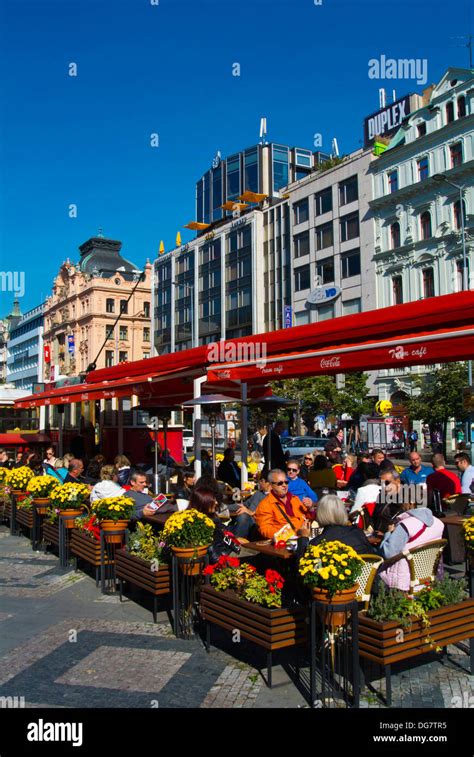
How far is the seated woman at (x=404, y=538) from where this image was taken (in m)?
5.37

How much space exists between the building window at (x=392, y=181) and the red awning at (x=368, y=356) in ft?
124

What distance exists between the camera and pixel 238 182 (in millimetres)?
75438

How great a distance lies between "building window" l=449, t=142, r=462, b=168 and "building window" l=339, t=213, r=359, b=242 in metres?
9.04

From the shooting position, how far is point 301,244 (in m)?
54.2

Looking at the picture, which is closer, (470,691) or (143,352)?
(470,691)

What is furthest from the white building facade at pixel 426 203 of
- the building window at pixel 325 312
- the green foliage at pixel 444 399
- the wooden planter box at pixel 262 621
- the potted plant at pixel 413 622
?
the wooden planter box at pixel 262 621

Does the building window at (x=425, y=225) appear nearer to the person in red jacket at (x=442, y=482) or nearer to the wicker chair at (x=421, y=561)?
the person in red jacket at (x=442, y=482)

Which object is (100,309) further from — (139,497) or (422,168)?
(139,497)

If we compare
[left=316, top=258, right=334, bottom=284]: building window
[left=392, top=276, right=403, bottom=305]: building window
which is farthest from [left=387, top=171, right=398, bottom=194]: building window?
[left=316, top=258, right=334, bottom=284]: building window

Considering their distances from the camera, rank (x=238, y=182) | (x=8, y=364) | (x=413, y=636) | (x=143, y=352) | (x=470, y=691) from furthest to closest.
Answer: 1. (x=8, y=364)
2. (x=143, y=352)
3. (x=238, y=182)
4. (x=470, y=691)
5. (x=413, y=636)
